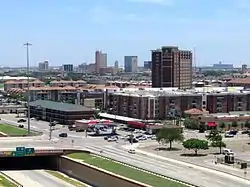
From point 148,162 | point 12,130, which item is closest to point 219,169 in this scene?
point 148,162

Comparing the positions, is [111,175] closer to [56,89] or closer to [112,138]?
[112,138]

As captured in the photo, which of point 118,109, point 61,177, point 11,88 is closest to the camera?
point 61,177

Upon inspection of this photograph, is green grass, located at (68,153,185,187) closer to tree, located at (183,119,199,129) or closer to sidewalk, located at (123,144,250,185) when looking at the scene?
sidewalk, located at (123,144,250,185)

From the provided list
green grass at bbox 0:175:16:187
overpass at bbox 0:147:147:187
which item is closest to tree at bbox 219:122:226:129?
overpass at bbox 0:147:147:187

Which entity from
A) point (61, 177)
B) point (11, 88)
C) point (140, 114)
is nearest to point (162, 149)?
point (61, 177)

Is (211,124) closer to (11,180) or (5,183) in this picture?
(11,180)

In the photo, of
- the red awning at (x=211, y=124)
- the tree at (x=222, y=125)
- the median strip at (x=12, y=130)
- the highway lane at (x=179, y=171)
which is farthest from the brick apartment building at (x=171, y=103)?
the highway lane at (x=179, y=171)

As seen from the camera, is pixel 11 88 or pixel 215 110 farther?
pixel 11 88
